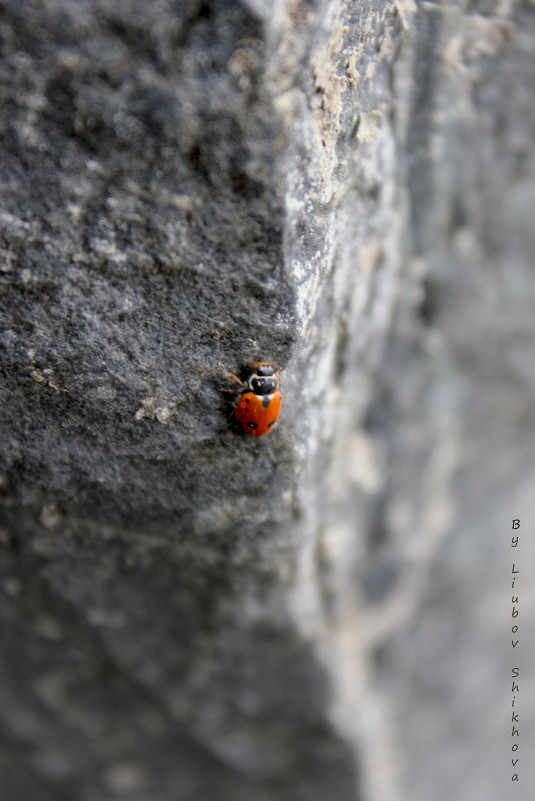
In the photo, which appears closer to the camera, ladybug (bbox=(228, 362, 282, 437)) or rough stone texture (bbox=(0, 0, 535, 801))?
rough stone texture (bbox=(0, 0, 535, 801))

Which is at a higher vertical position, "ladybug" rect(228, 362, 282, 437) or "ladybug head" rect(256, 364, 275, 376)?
"ladybug head" rect(256, 364, 275, 376)

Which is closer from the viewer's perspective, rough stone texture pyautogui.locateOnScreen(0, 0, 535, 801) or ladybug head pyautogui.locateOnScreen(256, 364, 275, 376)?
rough stone texture pyautogui.locateOnScreen(0, 0, 535, 801)

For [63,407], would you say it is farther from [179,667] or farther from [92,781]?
[92,781]
